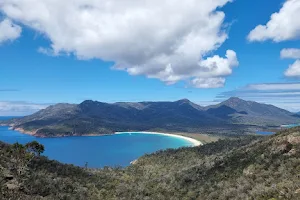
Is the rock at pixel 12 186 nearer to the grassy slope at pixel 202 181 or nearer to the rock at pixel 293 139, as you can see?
the grassy slope at pixel 202 181

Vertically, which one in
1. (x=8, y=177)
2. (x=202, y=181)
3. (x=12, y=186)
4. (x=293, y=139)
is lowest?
(x=202, y=181)

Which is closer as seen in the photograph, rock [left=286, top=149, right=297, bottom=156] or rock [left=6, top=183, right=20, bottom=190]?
rock [left=6, top=183, right=20, bottom=190]

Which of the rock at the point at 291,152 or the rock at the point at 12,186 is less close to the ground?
the rock at the point at 291,152

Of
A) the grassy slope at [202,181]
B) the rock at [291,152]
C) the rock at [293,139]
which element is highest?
the rock at [293,139]

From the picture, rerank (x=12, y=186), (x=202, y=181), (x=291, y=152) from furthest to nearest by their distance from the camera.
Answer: (x=202, y=181), (x=291, y=152), (x=12, y=186)

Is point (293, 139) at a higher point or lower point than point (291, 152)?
higher

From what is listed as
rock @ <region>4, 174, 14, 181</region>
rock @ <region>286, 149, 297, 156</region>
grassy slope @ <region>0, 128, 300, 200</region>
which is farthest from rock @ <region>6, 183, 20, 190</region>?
rock @ <region>286, 149, 297, 156</region>

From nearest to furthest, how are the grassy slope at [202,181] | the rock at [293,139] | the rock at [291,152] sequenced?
the grassy slope at [202,181] < the rock at [291,152] < the rock at [293,139]

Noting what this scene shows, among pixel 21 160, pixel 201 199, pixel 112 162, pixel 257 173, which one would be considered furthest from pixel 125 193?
pixel 112 162

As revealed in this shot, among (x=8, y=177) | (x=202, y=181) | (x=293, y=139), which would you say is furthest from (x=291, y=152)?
(x=8, y=177)

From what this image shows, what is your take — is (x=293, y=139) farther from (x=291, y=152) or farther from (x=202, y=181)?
(x=202, y=181)

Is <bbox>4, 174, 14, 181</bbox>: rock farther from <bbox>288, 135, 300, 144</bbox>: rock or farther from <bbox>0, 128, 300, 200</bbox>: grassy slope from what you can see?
<bbox>288, 135, 300, 144</bbox>: rock

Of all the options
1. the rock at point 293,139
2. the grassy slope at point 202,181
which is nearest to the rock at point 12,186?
the grassy slope at point 202,181
